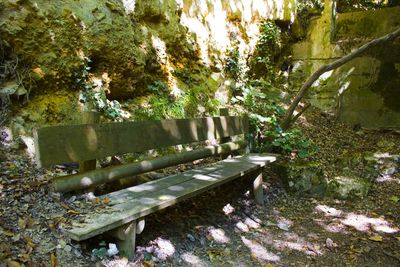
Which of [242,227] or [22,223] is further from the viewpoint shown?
[242,227]

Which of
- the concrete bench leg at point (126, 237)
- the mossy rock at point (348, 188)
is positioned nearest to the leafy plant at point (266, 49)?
the mossy rock at point (348, 188)

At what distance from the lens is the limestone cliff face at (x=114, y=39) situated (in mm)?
4605

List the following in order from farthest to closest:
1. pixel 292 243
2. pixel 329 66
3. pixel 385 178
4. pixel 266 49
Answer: pixel 266 49 < pixel 329 66 < pixel 385 178 < pixel 292 243

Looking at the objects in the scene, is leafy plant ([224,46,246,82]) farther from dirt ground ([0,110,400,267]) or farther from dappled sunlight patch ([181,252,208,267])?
dappled sunlight patch ([181,252,208,267])

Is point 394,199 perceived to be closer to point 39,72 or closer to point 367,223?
point 367,223

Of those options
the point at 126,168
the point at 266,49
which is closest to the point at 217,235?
the point at 126,168

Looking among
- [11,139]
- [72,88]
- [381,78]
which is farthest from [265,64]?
[11,139]

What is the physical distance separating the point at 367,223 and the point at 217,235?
217cm

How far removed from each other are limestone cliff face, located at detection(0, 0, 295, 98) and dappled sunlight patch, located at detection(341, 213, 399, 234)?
157 inches

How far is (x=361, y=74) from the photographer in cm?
896

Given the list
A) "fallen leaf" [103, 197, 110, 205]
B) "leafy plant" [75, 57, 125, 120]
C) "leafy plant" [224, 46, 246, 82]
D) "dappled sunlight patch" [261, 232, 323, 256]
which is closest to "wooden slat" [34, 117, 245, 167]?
"fallen leaf" [103, 197, 110, 205]

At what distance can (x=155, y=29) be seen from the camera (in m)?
6.69

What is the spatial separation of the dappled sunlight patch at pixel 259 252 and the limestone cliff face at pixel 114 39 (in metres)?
3.38

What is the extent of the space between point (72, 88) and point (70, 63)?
14.6 inches
